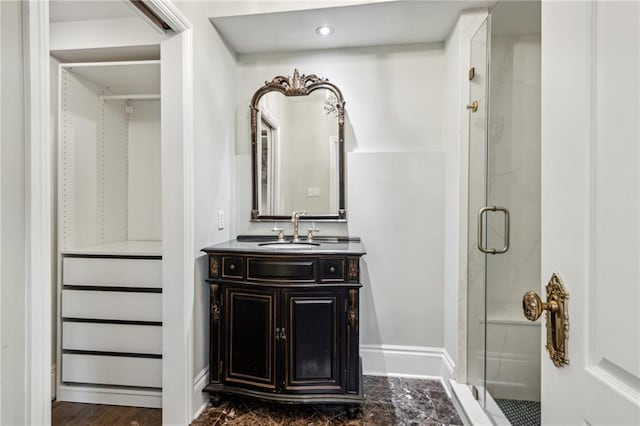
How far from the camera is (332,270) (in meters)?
1.85

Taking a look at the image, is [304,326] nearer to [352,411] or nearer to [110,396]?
[352,411]

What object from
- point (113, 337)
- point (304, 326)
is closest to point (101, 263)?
point (113, 337)

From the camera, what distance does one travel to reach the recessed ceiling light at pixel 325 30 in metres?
2.15

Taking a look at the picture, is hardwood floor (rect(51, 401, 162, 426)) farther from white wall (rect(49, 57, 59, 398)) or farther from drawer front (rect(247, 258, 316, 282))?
drawer front (rect(247, 258, 316, 282))

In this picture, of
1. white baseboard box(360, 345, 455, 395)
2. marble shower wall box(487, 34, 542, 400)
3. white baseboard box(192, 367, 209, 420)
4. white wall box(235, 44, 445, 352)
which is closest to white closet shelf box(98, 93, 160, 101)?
white wall box(235, 44, 445, 352)

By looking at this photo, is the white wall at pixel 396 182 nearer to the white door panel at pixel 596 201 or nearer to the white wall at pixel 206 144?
the white wall at pixel 206 144

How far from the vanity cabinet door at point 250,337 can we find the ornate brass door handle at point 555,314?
1376 millimetres

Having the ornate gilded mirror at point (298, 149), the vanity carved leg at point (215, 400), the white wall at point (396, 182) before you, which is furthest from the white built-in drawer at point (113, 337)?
the white wall at point (396, 182)

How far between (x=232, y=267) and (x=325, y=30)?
168 cm

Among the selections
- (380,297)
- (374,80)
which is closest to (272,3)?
(374,80)

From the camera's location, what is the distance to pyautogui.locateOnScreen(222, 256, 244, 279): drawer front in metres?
1.90

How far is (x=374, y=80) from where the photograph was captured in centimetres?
240

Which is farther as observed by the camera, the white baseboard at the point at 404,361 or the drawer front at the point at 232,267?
the white baseboard at the point at 404,361

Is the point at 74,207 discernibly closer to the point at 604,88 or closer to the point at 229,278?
the point at 229,278
